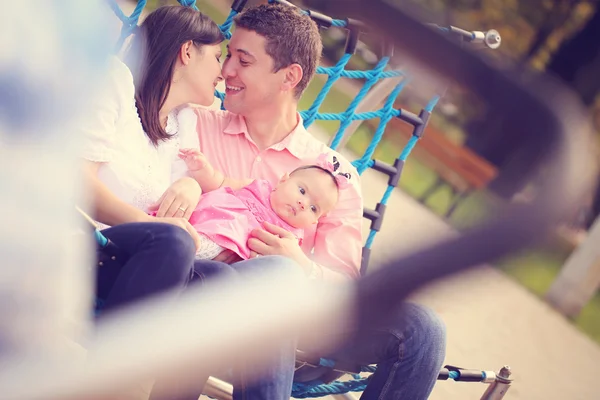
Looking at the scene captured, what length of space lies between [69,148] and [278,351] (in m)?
0.48

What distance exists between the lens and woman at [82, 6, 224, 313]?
1070mm

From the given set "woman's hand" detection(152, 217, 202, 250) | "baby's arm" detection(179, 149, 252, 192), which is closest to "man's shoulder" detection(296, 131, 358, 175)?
"baby's arm" detection(179, 149, 252, 192)

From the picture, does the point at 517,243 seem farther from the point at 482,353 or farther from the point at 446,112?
the point at 446,112

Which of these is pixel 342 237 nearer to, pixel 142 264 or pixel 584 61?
pixel 142 264

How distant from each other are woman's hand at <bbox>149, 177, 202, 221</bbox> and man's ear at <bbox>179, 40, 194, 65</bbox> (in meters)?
0.25

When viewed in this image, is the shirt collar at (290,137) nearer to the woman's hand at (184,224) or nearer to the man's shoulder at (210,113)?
the man's shoulder at (210,113)

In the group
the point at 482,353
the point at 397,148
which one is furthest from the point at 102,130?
the point at 397,148

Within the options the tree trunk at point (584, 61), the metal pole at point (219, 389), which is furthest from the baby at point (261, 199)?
the tree trunk at point (584, 61)

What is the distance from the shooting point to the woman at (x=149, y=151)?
3.51ft

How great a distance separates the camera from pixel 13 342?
86 centimetres

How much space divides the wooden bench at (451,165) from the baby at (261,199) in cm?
377

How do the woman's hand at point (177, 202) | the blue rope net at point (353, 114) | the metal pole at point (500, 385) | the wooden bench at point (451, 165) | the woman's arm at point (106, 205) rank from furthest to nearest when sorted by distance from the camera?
the wooden bench at point (451, 165), the metal pole at point (500, 385), the blue rope net at point (353, 114), the woman's hand at point (177, 202), the woman's arm at point (106, 205)

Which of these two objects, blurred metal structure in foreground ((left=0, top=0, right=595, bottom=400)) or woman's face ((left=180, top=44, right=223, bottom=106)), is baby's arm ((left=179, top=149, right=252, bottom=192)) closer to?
woman's face ((left=180, top=44, right=223, bottom=106))

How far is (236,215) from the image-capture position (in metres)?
1.42
